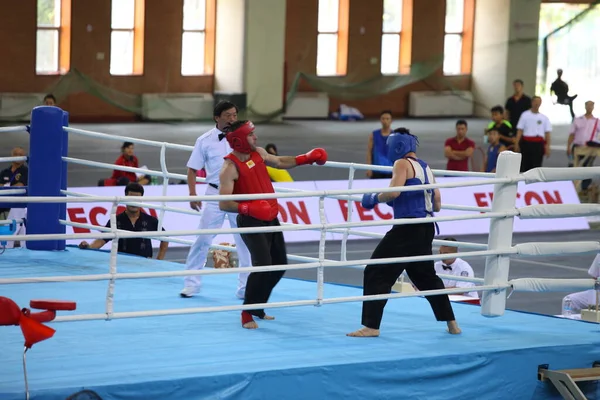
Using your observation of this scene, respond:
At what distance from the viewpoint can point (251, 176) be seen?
295 inches

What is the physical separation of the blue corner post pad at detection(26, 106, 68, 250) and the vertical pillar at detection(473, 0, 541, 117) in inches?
1039

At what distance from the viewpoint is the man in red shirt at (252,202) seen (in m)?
7.38

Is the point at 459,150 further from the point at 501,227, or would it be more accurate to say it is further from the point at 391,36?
the point at 391,36

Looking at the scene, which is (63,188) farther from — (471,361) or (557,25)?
(557,25)

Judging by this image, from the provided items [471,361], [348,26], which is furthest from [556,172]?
[348,26]

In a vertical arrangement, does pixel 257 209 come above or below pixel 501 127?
below

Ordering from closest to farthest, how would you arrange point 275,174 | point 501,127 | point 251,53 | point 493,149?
1. point 275,174
2. point 493,149
3. point 501,127
4. point 251,53

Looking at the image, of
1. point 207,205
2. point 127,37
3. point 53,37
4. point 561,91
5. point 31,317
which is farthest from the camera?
point 561,91

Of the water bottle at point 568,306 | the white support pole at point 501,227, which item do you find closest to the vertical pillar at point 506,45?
the water bottle at point 568,306

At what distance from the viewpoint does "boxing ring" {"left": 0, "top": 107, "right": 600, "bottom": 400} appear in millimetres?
6090

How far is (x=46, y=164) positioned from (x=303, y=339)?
3.94 meters

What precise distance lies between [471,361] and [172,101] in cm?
2468

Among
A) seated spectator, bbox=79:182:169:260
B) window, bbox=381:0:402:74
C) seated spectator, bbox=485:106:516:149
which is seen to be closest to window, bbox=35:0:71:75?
window, bbox=381:0:402:74

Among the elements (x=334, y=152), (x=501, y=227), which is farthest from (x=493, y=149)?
(x=501, y=227)
